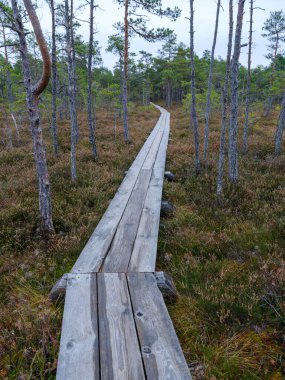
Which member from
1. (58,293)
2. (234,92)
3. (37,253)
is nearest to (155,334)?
(58,293)

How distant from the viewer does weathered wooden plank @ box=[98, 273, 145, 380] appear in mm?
2434

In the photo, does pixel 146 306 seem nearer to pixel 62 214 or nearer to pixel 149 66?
pixel 62 214

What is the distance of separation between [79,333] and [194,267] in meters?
2.34

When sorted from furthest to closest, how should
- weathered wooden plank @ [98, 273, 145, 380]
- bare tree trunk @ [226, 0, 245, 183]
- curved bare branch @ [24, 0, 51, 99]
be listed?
bare tree trunk @ [226, 0, 245, 183] → curved bare branch @ [24, 0, 51, 99] → weathered wooden plank @ [98, 273, 145, 380]

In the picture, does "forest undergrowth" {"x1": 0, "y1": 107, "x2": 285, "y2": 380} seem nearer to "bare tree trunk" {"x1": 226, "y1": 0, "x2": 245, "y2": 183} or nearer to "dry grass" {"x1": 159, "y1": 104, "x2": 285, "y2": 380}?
"dry grass" {"x1": 159, "y1": 104, "x2": 285, "y2": 380}

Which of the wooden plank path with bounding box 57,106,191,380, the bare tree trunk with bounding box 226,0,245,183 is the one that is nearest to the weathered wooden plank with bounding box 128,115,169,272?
the wooden plank path with bounding box 57,106,191,380

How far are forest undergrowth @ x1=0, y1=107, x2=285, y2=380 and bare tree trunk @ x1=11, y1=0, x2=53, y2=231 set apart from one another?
0.69 meters

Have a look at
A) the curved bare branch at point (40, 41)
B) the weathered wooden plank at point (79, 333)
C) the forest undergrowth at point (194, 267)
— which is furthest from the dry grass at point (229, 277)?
the curved bare branch at point (40, 41)

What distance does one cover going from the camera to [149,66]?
201ft

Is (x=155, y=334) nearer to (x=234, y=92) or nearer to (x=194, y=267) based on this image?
(x=194, y=267)

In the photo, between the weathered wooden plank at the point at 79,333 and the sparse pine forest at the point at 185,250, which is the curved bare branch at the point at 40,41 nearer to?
the sparse pine forest at the point at 185,250

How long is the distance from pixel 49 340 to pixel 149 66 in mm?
66128

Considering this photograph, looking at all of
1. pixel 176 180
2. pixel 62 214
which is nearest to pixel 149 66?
pixel 176 180

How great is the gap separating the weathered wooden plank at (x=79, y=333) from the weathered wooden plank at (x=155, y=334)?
0.50 meters
